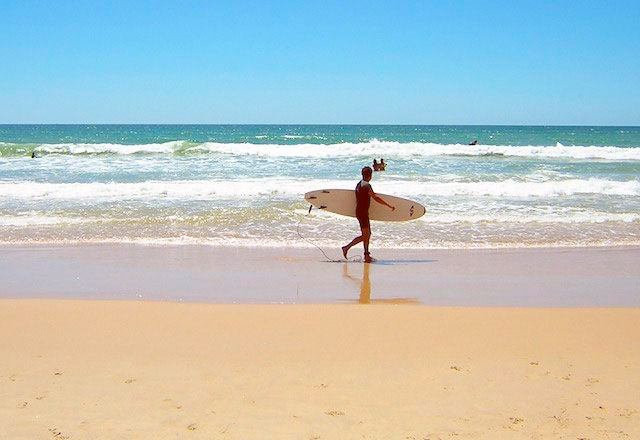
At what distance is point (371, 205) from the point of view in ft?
33.2

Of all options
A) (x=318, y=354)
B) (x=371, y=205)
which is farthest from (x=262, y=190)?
(x=318, y=354)

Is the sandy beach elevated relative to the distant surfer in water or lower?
lower

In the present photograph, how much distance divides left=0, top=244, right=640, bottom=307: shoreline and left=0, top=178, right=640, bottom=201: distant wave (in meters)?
5.80

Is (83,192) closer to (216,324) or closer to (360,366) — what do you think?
(216,324)

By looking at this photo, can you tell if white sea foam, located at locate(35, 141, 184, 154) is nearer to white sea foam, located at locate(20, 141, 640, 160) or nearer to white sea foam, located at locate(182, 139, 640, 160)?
white sea foam, located at locate(20, 141, 640, 160)

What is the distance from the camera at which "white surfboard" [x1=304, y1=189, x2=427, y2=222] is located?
10.1m

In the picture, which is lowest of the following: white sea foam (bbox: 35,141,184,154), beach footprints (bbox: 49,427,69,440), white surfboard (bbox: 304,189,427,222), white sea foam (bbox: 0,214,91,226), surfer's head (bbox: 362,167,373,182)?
white sea foam (bbox: 0,214,91,226)

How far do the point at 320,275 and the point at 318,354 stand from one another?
10.0ft

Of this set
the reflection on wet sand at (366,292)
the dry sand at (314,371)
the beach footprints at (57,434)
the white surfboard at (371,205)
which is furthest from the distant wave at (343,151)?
the beach footprints at (57,434)

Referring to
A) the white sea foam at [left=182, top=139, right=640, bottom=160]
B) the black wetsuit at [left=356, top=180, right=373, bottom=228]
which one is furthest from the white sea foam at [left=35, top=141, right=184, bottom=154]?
the black wetsuit at [left=356, top=180, right=373, bottom=228]

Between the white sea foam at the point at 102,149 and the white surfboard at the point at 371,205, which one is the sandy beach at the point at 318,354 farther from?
the white sea foam at the point at 102,149

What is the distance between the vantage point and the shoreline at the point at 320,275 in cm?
644

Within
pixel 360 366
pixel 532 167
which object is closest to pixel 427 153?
pixel 532 167

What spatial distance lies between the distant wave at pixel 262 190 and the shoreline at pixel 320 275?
5.80 m
